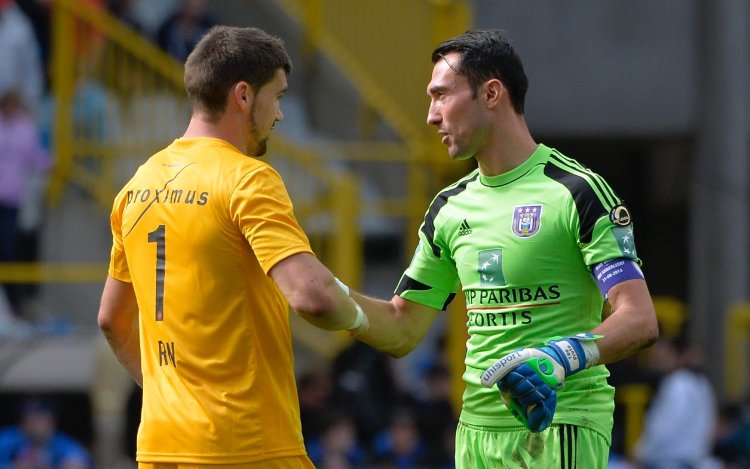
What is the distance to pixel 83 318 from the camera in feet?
40.0

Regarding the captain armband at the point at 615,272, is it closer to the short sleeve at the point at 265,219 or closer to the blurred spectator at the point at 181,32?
the short sleeve at the point at 265,219

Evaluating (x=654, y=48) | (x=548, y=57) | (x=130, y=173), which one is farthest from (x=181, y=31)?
(x=654, y=48)

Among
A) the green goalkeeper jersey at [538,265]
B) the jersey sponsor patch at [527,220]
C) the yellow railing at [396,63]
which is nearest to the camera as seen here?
the green goalkeeper jersey at [538,265]

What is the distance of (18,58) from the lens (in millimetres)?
12547

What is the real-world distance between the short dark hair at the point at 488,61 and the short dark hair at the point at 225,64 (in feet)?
2.47

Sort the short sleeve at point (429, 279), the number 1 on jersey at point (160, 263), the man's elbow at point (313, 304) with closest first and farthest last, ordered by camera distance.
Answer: the man's elbow at point (313, 304)
the number 1 on jersey at point (160, 263)
the short sleeve at point (429, 279)

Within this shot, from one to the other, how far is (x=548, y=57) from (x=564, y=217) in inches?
415

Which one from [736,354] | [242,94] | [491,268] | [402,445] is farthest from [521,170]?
[736,354]

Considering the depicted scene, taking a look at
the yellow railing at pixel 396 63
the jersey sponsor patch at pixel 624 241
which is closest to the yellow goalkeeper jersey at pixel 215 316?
the jersey sponsor patch at pixel 624 241

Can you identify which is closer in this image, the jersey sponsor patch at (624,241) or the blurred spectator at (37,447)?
the jersey sponsor patch at (624,241)

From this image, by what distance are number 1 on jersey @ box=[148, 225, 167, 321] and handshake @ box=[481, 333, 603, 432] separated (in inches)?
42.8

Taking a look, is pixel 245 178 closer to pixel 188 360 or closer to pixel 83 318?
pixel 188 360

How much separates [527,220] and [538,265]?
167 mm

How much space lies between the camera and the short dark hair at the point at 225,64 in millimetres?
5047
